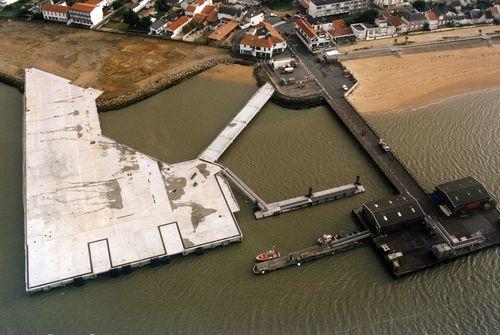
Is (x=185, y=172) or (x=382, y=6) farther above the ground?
(x=382, y=6)

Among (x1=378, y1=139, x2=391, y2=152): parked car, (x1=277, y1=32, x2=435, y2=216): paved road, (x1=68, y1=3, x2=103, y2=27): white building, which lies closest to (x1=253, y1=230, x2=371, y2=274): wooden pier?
(x1=277, y1=32, x2=435, y2=216): paved road

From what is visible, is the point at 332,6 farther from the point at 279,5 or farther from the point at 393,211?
the point at 393,211

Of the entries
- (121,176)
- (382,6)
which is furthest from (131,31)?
(382,6)

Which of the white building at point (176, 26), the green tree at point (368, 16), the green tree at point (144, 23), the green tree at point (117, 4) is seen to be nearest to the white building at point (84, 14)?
the green tree at point (117, 4)

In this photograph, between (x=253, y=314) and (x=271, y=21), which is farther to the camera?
(x=271, y=21)

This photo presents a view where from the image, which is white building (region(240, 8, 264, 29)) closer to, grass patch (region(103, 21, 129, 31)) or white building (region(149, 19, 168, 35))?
white building (region(149, 19, 168, 35))

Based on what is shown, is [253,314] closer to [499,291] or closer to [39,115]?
[499,291]
